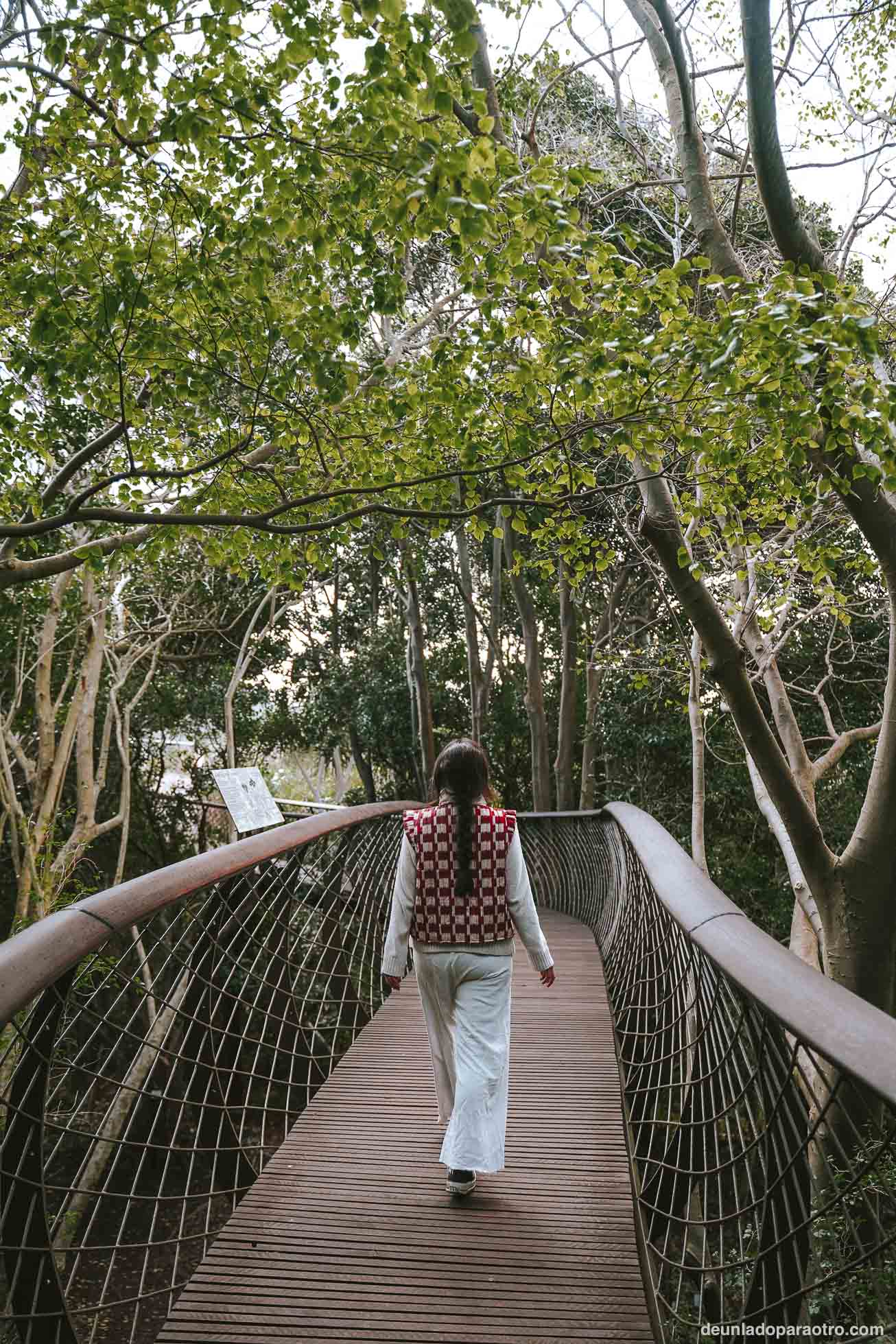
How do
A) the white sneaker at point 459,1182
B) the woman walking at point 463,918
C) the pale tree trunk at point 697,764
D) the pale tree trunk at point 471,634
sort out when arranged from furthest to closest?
the pale tree trunk at point 471,634
the pale tree trunk at point 697,764
the woman walking at point 463,918
the white sneaker at point 459,1182

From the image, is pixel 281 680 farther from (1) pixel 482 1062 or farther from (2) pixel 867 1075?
(2) pixel 867 1075

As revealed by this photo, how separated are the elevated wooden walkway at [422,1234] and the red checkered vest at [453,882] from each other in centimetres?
77

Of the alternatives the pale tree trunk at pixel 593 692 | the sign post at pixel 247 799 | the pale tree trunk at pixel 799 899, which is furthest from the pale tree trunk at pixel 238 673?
the pale tree trunk at pixel 799 899

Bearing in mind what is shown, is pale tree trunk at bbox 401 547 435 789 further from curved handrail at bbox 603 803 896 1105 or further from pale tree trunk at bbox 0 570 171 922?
curved handrail at bbox 603 803 896 1105

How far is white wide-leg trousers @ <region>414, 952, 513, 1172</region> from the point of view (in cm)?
275

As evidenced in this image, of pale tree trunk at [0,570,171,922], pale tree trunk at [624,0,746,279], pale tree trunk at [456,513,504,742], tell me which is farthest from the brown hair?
pale tree trunk at [456,513,504,742]

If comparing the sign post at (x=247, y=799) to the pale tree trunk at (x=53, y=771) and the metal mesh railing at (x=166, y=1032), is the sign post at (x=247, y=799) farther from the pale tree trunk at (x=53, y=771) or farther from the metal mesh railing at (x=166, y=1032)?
the pale tree trunk at (x=53, y=771)

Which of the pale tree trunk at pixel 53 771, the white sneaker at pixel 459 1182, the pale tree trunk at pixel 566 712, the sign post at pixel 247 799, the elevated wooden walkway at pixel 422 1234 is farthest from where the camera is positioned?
the pale tree trunk at pixel 566 712

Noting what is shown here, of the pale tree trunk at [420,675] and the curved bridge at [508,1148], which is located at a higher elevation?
the pale tree trunk at [420,675]

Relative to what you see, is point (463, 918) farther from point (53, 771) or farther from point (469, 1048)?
point (53, 771)

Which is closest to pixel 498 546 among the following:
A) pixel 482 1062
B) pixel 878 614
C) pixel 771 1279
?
pixel 878 614

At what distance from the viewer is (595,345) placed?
3869 mm

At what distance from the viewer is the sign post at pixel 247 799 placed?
5488 mm

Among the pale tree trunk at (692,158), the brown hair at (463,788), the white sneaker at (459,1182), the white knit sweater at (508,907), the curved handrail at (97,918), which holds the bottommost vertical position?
the white sneaker at (459,1182)
